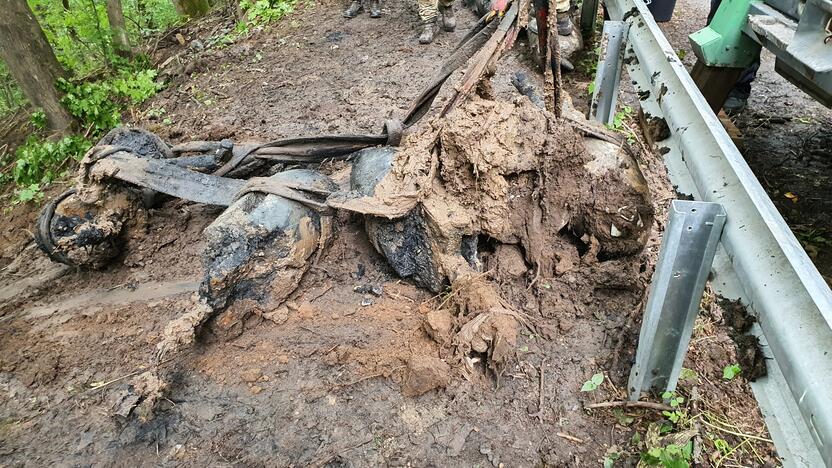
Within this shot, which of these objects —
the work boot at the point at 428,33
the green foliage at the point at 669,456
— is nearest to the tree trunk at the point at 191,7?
the work boot at the point at 428,33

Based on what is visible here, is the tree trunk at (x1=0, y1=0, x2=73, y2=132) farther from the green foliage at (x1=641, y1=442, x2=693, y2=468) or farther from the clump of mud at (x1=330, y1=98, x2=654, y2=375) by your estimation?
the green foliage at (x1=641, y1=442, x2=693, y2=468)

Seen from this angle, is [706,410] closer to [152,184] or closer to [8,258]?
[152,184]

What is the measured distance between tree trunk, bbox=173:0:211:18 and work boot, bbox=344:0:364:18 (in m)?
3.80

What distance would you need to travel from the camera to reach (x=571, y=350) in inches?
98.1

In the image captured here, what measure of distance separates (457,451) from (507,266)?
1.08m

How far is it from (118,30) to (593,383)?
8.46m

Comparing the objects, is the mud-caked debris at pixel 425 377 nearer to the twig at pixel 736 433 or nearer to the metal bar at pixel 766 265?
the twig at pixel 736 433

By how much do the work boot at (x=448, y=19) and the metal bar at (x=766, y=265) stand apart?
16.4 ft

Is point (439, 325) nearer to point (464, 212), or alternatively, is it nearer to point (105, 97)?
point (464, 212)

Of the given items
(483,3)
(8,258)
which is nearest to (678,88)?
(483,3)

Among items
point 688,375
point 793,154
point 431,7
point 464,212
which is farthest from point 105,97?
point 793,154

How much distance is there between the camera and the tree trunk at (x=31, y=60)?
18.1 feet

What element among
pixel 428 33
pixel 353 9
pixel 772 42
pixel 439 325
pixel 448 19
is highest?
pixel 772 42

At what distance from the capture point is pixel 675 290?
5.85 ft
